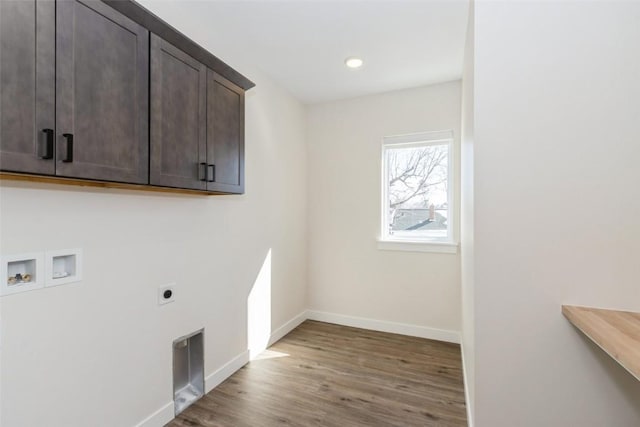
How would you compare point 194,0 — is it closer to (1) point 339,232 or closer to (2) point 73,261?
(2) point 73,261

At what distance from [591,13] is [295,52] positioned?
1.90 metres

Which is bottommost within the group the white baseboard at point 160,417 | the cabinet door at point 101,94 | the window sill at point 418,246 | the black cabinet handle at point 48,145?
the white baseboard at point 160,417

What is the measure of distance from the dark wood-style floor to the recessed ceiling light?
8.70 feet

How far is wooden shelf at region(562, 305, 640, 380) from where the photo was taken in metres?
Answer: 0.96

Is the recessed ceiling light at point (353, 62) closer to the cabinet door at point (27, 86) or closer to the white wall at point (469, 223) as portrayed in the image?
the white wall at point (469, 223)

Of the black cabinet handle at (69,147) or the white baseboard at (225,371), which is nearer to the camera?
the black cabinet handle at (69,147)

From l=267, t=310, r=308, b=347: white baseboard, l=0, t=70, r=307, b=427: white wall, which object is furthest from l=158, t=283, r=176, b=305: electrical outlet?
l=267, t=310, r=308, b=347: white baseboard

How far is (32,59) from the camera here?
3.57ft

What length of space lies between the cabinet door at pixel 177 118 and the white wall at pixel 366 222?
1.96 meters

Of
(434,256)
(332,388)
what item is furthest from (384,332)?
(332,388)

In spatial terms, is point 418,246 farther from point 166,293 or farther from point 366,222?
point 166,293

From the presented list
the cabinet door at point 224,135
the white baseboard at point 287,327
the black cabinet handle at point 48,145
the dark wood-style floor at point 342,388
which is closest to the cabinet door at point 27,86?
the black cabinet handle at point 48,145

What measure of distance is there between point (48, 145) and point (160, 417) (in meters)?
1.70

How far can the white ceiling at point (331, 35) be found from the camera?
6.51ft
